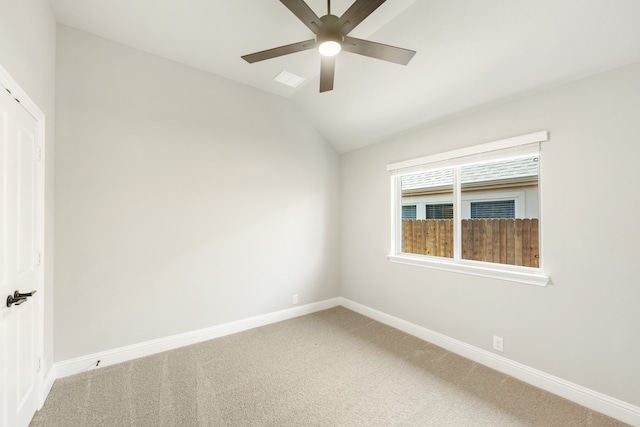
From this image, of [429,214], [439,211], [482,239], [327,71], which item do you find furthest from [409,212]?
[327,71]

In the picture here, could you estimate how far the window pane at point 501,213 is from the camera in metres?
2.41

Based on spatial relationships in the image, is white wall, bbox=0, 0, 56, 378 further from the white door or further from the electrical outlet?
the electrical outlet

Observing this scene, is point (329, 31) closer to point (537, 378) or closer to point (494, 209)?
point (494, 209)

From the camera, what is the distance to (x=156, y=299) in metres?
2.76

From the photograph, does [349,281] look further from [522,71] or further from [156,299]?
[522,71]

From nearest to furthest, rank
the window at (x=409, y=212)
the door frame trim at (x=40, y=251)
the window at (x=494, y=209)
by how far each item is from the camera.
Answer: the door frame trim at (x=40, y=251)
the window at (x=494, y=209)
the window at (x=409, y=212)

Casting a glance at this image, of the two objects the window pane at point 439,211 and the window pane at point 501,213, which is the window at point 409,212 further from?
the window pane at point 501,213

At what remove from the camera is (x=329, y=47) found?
71.4 inches

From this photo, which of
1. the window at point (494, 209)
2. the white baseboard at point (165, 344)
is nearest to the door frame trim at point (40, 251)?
the white baseboard at point (165, 344)

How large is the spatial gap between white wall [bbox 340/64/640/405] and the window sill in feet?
0.21

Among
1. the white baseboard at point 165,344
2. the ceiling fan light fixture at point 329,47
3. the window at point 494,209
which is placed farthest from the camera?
the window at point 494,209

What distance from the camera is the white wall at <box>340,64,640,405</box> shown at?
185 cm

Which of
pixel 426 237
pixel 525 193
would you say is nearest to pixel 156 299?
pixel 426 237

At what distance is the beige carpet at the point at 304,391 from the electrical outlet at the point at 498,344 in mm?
219
